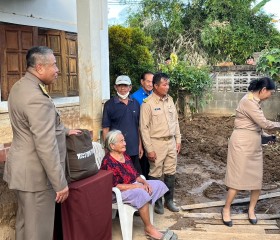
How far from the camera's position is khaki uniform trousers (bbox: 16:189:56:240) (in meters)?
2.55

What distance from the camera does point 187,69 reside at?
10773 millimetres

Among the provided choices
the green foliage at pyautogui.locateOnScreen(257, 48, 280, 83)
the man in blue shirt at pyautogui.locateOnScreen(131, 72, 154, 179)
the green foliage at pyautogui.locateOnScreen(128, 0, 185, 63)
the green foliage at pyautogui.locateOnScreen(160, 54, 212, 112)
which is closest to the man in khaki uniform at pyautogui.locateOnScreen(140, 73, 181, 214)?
the man in blue shirt at pyautogui.locateOnScreen(131, 72, 154, 179)

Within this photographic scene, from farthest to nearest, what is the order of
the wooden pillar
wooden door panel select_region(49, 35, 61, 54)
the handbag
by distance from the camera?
wooden door panel select_region(49, 35, 61, 54), the wooden pillar, the handbag

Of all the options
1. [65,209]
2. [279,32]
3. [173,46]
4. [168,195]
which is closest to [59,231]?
[65,209]

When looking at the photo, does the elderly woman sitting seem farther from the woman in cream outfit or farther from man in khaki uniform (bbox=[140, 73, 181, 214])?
A: the woman in cream outfit

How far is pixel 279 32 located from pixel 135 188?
13035 millimetres

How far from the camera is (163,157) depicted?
4.27 meters

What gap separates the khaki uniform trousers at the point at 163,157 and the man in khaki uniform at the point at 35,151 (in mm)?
1790

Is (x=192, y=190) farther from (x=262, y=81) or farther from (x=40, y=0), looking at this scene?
(x=40, y=0)

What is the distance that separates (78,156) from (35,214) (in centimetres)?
55

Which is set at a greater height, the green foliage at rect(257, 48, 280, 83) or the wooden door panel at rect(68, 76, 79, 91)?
the green foliage at rect(257, 48, 280, 83)

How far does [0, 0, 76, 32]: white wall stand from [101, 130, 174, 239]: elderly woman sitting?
3836 millimetres

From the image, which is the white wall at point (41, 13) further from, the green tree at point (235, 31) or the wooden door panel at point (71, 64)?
the green tree at point (235, 31)

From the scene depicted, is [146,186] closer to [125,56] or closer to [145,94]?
[145,94]
